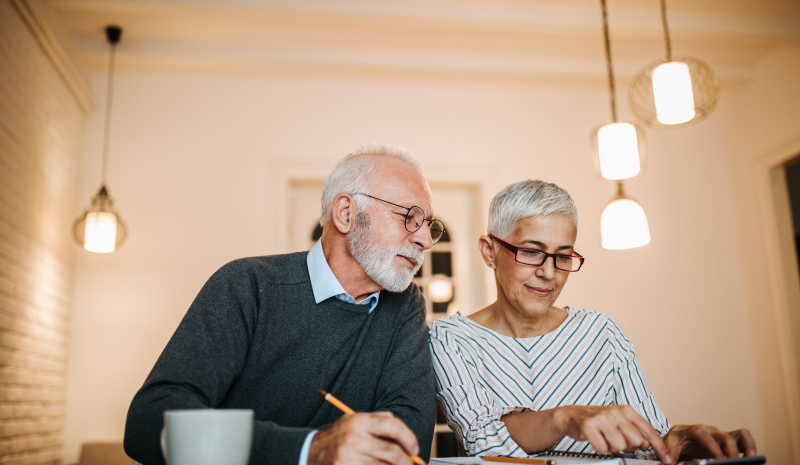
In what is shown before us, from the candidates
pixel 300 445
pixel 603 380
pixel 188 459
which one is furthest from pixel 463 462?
pixel 603 380

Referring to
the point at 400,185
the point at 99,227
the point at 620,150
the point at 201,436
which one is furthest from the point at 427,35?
the point at 201,436

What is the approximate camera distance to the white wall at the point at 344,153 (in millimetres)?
3684

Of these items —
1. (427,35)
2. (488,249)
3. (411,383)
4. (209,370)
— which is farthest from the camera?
(427,35)

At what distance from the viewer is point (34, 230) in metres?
3.04

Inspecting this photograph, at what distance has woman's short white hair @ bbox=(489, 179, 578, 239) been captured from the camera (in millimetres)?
1588

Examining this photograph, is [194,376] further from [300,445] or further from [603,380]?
[603,380]

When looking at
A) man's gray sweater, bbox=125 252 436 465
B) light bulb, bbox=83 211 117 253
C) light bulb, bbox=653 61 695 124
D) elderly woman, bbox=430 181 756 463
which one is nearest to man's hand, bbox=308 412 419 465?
man's gray sweater, bbox=125 252 436 465

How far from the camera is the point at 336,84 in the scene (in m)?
4.12

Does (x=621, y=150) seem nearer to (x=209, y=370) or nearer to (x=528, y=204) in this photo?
(x=528, y=204)

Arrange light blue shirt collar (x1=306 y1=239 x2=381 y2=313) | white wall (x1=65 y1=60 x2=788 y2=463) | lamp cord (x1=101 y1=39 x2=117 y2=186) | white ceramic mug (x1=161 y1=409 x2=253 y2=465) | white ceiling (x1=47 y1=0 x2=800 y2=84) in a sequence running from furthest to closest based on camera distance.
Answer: lamp cord (x1=101 y1=39 x2=117 y2=186)
white wall (x1=65 y1=60 x2=788 y2=463)
white ceiling (x1=47 y1=0 x2=800 y2=84)
light blue shirt collar (x1=306 y1=239 x2=381 y2=313)
white ceramic mug (x1=161 y1=409 x2=253 y2=465)

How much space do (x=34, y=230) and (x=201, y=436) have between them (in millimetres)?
2860

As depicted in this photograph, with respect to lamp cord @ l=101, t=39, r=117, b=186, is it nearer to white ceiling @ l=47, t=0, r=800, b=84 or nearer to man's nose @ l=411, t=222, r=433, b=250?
white ceiling @ l=47, t=0, r=800, b=84

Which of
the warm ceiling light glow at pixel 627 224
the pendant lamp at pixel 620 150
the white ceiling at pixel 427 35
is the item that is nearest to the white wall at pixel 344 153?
the white ceiling at pixel 427 35

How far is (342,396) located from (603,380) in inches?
26.9
